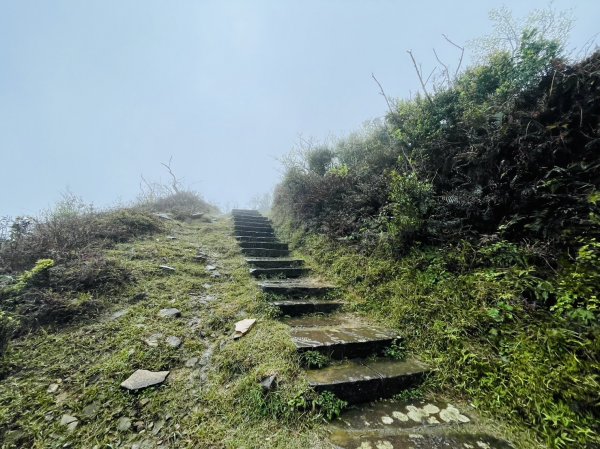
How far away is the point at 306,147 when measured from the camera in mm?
8578

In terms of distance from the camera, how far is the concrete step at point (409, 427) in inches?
66.2

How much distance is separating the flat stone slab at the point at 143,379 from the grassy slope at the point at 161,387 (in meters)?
0.05

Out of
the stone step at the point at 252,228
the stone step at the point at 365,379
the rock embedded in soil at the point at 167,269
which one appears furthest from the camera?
the stone step at the point at 252,228

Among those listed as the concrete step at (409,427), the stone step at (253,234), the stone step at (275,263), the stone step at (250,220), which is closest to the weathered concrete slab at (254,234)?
the stone step at (253,234)

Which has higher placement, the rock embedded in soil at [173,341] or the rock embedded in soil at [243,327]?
the rock embedded in soil at [173,341]

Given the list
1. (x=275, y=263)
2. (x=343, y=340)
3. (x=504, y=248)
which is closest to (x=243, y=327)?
(x=343, y=340)

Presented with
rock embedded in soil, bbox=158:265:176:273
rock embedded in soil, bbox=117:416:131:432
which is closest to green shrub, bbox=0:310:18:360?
rock embedded in soil, bbox=117:416:131:432

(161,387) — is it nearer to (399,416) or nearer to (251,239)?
(399,416)

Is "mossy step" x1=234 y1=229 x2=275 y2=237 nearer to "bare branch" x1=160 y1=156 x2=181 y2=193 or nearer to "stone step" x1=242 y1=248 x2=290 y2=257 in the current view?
"stone step" x1=242 y1=248 x2=290 y2=257

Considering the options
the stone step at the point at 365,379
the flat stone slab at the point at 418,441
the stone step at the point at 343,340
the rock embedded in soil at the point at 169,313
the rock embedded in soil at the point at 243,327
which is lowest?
the flat stone slab at the point at 418,441

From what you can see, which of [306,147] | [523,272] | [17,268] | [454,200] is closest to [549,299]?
[523,272]

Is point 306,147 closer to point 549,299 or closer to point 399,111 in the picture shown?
point 399,111

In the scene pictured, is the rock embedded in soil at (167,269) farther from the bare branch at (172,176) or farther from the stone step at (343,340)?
the bare branch at (172,176)

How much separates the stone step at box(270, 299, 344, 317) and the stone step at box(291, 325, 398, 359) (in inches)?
18.2
